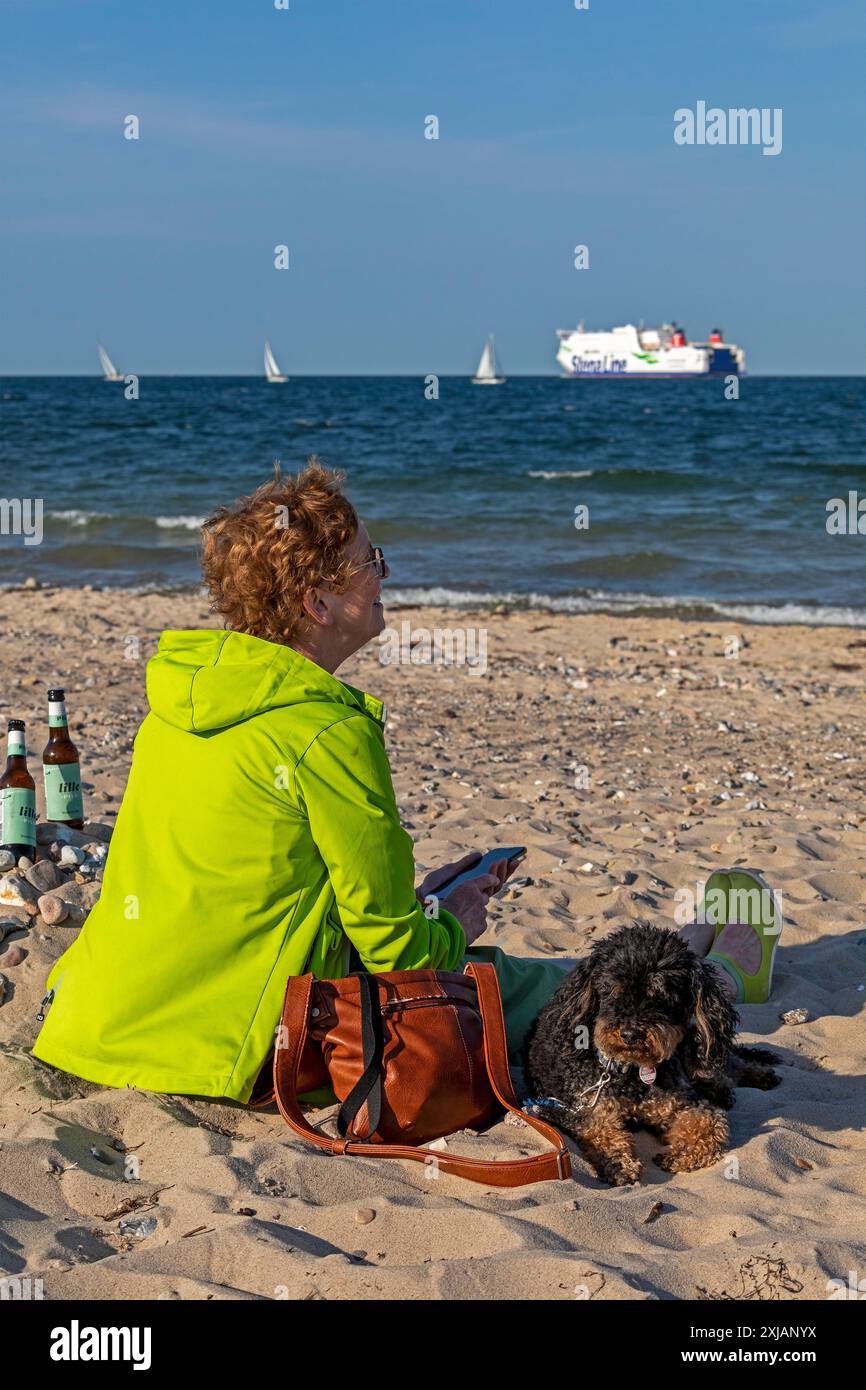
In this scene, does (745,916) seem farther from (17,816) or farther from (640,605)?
(640,605)

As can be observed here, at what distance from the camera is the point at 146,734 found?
3348 millimetres

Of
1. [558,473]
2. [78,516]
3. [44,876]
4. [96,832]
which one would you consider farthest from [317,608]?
[558,473]

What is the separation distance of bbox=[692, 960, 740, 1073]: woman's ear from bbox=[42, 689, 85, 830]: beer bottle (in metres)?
2.40

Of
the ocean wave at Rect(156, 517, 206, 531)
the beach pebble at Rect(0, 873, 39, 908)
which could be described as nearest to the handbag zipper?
the beach pebble at Rect(0, 873, 39, 908)

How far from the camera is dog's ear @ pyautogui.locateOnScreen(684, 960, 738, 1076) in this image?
3.46 meters

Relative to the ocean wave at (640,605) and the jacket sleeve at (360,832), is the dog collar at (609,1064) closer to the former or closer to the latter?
the jacket sleeve at (360,832)

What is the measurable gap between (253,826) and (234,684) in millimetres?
337

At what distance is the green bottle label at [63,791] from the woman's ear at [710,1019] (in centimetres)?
262

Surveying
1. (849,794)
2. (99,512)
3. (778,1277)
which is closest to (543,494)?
(99,512)

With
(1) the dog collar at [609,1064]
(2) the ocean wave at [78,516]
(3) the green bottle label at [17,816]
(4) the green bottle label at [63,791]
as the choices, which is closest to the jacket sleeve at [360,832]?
(1) the dog collar at [609,1064]

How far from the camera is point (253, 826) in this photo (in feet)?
10.3

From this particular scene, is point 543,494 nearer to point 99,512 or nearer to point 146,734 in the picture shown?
point 99,512

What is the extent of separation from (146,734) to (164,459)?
24.9 m

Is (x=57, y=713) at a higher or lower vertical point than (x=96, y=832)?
higher
